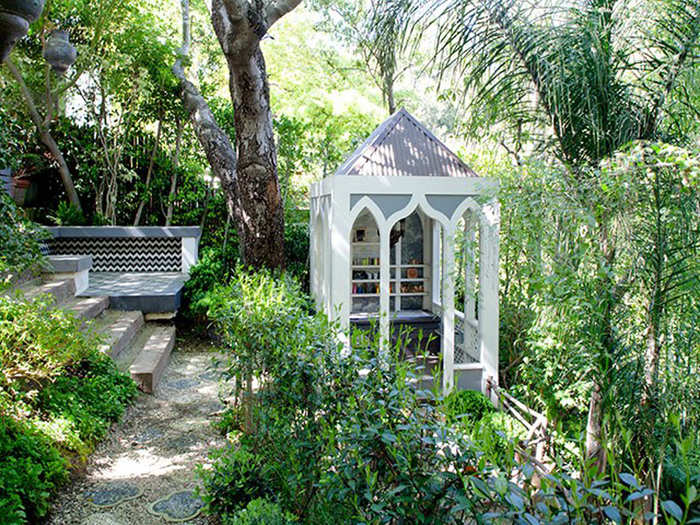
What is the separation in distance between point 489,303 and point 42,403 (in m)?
4.39

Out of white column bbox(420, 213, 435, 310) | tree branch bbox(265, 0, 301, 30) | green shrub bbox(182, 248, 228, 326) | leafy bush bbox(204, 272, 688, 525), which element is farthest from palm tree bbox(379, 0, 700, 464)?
green shrub bbox(182, 248, 228, 326)

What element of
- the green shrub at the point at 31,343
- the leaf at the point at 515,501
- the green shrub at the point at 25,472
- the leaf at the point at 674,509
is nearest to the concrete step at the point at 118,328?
the green shrub at the point at 31,343

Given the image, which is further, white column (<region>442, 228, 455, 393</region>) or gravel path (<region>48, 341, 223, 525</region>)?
white column (<region>442, 228, 455, 393</region>)

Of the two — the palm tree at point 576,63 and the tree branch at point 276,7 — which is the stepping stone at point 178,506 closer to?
the palm tree at point 576,63

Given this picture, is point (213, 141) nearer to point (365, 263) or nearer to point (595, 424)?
point (365, 263)

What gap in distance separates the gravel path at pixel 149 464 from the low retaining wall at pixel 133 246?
15.5 feet

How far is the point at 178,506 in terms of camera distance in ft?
12.0

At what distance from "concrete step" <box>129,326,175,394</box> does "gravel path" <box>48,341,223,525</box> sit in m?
0.15

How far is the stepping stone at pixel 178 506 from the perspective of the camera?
3523 mm

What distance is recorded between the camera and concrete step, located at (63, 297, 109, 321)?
6613 millimetres

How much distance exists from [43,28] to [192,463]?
8.28 metres

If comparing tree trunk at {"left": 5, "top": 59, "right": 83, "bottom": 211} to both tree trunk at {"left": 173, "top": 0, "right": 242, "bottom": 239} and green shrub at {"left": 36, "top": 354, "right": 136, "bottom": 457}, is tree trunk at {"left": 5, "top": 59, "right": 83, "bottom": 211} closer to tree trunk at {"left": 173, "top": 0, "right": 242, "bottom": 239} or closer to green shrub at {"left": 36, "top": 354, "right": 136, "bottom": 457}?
tree trunk at {"left": 173, "top": 0, "right": 242, "bottom": 239}

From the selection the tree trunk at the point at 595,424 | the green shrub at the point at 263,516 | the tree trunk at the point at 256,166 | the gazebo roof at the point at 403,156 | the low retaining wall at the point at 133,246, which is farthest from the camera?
the low retaining wall at the point at 133,246

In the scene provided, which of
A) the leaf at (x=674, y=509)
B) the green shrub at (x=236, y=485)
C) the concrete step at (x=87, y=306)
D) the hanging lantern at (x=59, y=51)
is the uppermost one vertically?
the hanging lantern at (x=59, y=51)
